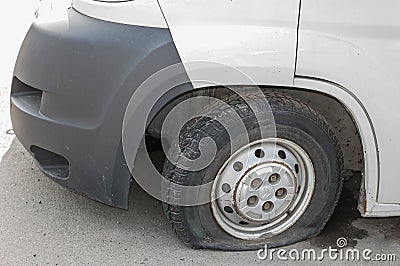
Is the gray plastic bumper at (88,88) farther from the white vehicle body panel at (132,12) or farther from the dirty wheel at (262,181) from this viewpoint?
the dirty wheel at (262,181)

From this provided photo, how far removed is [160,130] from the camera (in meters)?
3.25

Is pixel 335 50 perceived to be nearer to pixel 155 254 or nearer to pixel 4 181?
pixel 155 254

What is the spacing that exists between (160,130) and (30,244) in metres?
0.92

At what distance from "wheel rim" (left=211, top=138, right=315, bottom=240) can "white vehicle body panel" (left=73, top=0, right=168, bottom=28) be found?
0.75m

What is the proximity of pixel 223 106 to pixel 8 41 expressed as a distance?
3092 millimetres

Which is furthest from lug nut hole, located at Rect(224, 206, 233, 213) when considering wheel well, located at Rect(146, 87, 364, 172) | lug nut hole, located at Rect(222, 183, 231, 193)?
wheel well, located at Rect(146, 87, 364, 172)

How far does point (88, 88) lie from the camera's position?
9.89ft

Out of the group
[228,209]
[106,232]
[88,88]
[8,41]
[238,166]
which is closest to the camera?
[88,88]

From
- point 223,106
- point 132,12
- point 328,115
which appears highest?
point 132,12

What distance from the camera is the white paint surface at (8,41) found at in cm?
449

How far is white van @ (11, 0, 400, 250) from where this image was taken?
2906 millimetres

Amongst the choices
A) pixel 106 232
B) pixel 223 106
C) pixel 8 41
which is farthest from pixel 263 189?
pixel 8 41

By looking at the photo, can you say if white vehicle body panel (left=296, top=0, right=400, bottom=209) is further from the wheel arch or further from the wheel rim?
the wheel rim

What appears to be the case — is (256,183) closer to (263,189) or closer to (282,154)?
(263,189)
